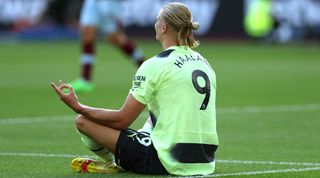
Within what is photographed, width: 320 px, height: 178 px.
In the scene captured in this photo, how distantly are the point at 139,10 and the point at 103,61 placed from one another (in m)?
8.30

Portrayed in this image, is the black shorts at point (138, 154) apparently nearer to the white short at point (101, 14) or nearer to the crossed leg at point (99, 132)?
the crossed leg at point (99, 132)

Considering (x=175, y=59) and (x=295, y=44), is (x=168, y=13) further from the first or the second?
(x=295, y=44)

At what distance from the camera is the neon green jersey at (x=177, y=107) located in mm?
7758

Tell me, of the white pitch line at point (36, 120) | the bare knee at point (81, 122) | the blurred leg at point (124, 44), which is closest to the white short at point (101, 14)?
the blurred leg at point (124, 44)

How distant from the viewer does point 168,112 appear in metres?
7.78

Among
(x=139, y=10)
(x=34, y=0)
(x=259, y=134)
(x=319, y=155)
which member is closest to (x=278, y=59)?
(x=139, y=10)

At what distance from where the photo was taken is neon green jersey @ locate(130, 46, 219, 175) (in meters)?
7.76

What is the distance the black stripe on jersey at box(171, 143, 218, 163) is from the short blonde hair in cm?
82

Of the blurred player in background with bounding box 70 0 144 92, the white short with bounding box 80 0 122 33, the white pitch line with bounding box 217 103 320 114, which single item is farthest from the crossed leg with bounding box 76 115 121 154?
the white short with bounding box 80 0 122 33

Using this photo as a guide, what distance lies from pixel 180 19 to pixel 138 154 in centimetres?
112

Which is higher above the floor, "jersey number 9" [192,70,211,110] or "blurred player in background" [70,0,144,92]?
"jersey number 9" [192,70,211,110]

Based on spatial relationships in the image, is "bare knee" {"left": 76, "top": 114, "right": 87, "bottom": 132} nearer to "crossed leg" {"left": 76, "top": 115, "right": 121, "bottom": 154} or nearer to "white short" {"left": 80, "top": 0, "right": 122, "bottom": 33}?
"crossed leg" {"left": 76, "top": 115, "right": 121, "bottom": 154}

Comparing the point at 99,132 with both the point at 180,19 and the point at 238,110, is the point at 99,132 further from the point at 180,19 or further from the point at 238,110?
the point at 238,110

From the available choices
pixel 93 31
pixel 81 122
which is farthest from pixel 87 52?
pixel 81 122
